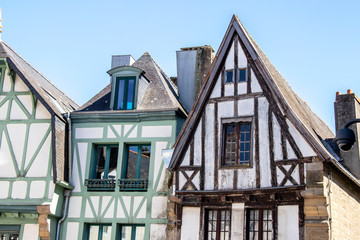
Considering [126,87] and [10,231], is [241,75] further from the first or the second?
[10,231]

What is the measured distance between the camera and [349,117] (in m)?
15.0

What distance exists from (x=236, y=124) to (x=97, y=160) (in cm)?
416

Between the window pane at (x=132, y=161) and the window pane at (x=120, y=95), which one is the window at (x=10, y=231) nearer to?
the window pane at (x=132, y=161)

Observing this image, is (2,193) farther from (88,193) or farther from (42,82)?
(42,82)

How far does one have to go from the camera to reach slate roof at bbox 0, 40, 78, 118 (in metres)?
15.1

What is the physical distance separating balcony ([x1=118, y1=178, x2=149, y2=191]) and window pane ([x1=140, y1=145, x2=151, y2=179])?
1.38ft

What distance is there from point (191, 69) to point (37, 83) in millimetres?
4574

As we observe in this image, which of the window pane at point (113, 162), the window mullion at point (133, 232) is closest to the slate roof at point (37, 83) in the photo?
the window pane at point (113, 162)

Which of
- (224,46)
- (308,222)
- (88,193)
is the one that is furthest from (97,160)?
(308,222)

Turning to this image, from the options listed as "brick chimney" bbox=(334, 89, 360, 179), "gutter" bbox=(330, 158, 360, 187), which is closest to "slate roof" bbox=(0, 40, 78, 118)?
"gutter" bbox=(330, 158, 360, 187)

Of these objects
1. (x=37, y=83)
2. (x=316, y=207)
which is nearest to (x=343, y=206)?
(x=316, y=207)

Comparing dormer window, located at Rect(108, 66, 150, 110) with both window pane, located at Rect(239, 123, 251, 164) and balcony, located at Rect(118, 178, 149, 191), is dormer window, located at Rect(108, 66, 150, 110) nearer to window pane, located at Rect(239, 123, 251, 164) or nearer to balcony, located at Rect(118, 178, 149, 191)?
balcony, located at Rect(118, 178, 149, 191)

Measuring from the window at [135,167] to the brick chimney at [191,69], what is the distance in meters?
2.15

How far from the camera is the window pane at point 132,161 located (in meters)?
15.2
